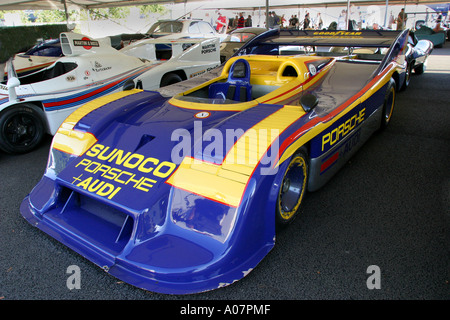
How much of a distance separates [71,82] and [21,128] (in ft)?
2.70

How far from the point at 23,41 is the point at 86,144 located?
1546 cm

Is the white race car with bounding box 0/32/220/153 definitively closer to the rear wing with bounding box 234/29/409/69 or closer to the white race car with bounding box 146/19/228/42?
the rear wing with bounding box 234/29/409/69

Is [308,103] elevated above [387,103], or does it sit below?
above

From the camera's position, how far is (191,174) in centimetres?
191

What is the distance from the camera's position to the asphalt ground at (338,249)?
5.88 ft

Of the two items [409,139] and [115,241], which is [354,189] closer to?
[409,139]

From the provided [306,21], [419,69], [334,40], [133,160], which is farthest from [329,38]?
[306,21]

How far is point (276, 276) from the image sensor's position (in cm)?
190

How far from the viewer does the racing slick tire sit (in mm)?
2207

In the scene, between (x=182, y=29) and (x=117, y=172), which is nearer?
(x=117, y=172)

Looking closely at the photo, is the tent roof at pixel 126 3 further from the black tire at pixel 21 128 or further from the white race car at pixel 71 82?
the black tire at pixel 21 128

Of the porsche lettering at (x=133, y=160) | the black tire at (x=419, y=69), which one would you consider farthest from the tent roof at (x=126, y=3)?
the porsche lettering at (x=133, y=160)

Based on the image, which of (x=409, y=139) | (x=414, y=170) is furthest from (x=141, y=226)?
(x=409, y=139)

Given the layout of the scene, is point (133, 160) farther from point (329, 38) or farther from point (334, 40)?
point (329, 38)
